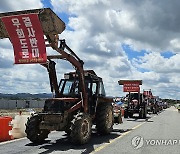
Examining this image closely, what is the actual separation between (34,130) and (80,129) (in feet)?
5.83

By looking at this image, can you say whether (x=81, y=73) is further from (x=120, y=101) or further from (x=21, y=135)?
(x=120, y=101)

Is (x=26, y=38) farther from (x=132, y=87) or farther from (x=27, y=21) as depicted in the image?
(x=132, y=87)

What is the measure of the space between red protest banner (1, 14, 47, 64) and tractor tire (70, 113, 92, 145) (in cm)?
242

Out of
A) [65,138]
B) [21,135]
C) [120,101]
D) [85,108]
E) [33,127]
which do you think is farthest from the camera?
[120,101]

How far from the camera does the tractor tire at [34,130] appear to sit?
11.8 metres

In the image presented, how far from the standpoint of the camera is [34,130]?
11.8m

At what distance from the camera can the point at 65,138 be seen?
13570 millimetres

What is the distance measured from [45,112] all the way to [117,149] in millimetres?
3042

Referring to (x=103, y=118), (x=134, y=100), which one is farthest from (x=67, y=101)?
(x=134, y=100)

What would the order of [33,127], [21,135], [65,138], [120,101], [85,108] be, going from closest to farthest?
[33,127] → [85,108] → [65,138] → [21,135] → [120,101]

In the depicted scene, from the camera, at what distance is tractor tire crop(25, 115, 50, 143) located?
11.8 metres

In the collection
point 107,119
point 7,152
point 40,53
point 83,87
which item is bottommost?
point 7,152

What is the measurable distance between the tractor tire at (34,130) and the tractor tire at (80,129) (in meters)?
1.47

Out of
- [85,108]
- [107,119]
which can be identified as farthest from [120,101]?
[85,108]
